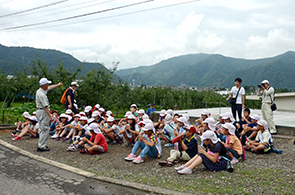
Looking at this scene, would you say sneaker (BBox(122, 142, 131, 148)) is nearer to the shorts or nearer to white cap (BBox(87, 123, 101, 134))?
the shorts

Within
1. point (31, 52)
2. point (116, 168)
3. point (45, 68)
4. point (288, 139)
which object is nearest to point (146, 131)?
point (116, 168)

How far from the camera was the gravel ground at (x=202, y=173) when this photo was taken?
4.57 meters

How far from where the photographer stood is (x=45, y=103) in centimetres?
711

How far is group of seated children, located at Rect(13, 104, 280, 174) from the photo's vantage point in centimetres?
542

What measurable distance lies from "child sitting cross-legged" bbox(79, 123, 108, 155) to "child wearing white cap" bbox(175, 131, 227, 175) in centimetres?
247

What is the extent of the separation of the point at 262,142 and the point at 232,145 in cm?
131

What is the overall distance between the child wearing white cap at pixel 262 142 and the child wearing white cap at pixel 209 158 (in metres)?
1.97

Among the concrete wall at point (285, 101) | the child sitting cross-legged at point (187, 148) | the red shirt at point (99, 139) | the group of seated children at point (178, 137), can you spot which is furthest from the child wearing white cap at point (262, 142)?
the concrete wall at point (285, 101)

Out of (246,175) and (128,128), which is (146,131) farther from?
(246,175)

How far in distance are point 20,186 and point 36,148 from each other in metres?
3.04

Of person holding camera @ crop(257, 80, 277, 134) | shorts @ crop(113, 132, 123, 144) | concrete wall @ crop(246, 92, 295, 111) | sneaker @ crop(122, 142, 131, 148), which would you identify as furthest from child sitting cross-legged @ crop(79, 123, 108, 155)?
concrete wall @ crop(246, 92, 295, 111)

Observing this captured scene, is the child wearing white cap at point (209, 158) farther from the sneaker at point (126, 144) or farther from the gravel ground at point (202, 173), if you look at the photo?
the sneaker at point (126, 144)

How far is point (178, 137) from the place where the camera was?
6.28 m

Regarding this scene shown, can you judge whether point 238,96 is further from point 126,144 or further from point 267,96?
point 126,144
